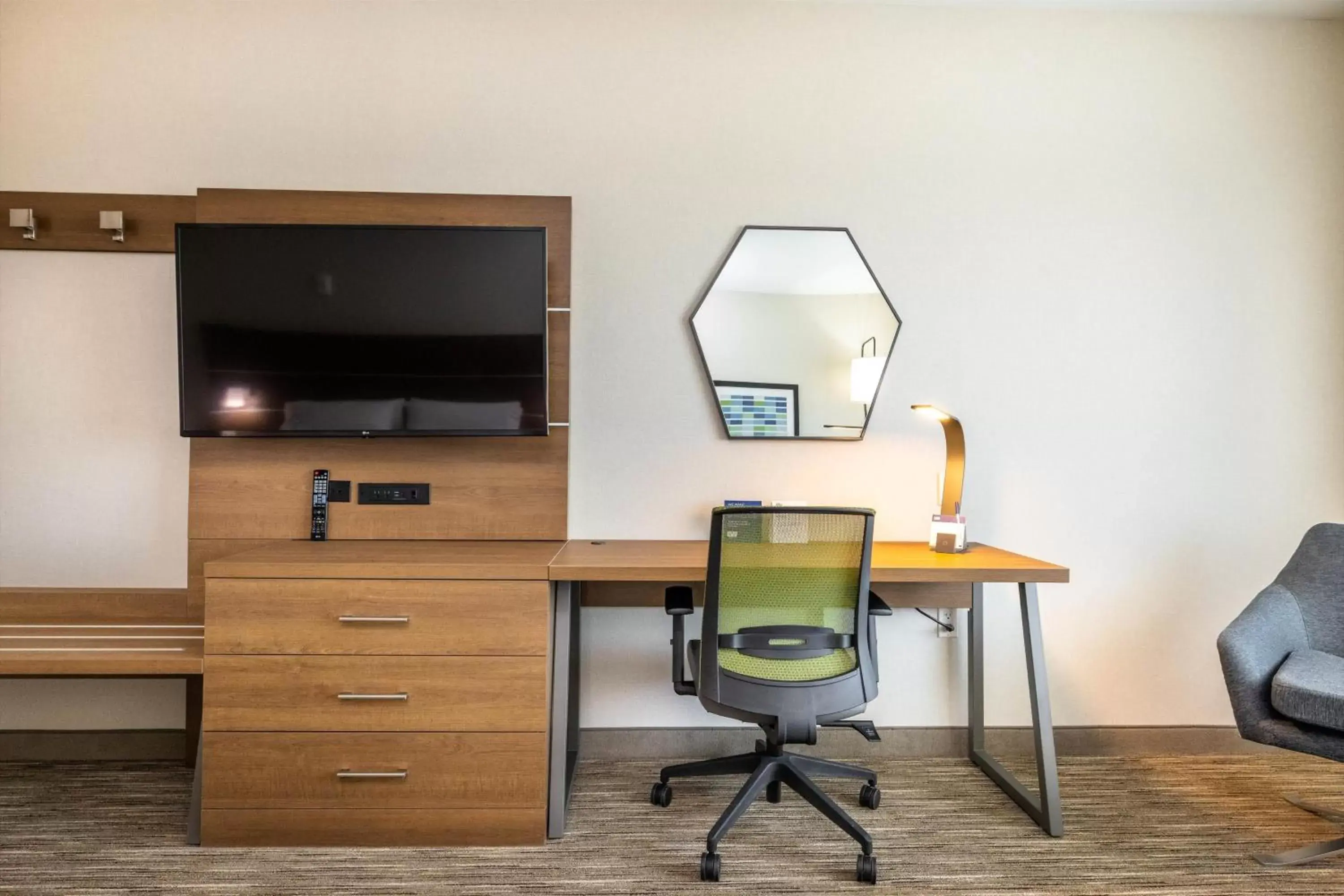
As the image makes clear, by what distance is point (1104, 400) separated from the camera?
2.91m

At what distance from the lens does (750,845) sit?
221 centimetres

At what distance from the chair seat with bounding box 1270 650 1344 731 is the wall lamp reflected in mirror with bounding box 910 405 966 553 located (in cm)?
92

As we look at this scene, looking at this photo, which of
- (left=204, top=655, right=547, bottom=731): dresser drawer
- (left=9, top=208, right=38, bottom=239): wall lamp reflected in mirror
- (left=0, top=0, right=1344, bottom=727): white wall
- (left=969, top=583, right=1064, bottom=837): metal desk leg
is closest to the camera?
(left=204, top=655, right=547, bottom=731): dresser drawer

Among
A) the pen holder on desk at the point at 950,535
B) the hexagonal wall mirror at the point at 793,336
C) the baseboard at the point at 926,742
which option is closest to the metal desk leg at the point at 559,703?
the baseboard at the point at 926,742

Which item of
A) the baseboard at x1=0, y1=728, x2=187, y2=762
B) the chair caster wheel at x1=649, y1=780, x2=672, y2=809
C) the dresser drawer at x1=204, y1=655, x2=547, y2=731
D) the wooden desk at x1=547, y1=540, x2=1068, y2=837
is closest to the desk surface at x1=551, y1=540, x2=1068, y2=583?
the wooden desk at x1=547, y1=540, x2=1068, y2=837

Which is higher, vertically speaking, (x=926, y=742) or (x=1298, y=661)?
(x=1298, y=661)

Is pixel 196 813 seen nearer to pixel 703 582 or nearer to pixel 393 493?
pixel 393 493

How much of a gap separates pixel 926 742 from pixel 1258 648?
1.11m

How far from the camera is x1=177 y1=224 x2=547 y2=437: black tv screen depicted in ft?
8.40

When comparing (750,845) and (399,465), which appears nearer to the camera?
(750,845)

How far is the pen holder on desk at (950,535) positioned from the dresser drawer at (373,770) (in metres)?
1.42

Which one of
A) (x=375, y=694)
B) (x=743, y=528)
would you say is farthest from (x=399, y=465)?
(x=743, y=528)

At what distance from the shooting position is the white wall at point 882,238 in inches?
109

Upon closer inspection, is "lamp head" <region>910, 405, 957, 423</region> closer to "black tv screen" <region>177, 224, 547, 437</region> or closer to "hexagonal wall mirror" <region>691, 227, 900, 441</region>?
"hexagonal wall mirror" <region>691, 227, 900, 441</region>
